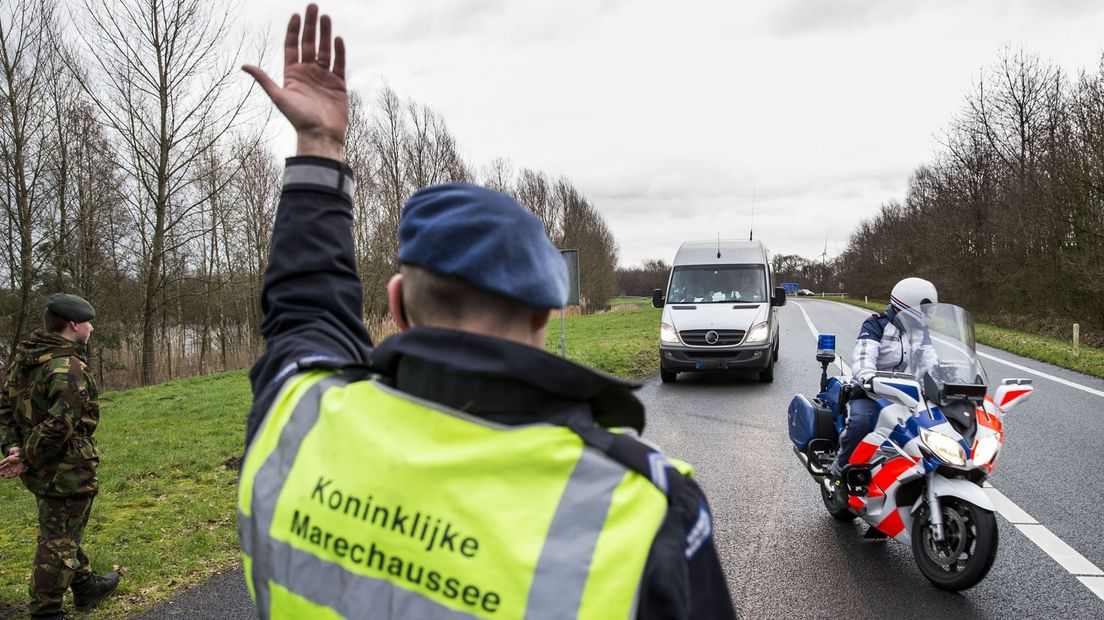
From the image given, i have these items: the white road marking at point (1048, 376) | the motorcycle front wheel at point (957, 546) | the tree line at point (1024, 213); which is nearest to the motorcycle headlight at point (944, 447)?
the motorcycle front wheel at point (957, 546)

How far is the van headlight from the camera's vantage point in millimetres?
12242

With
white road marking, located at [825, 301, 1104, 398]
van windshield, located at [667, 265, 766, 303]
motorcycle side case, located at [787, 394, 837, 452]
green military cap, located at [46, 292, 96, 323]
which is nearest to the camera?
green military cap, located at [46, 292, 96, 323]

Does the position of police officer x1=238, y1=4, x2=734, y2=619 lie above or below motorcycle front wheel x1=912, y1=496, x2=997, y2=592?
above

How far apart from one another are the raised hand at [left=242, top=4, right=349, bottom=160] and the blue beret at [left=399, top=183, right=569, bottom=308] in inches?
25.8

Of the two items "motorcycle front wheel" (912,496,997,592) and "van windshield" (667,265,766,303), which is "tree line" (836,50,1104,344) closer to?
"van windshield" (667,265,766,303)

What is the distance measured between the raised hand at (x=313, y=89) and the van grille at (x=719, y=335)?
36.0 ft

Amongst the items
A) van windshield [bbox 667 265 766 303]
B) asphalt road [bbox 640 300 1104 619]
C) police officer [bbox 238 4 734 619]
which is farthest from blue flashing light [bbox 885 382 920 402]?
van windshield [bbox 667 265 766 303]

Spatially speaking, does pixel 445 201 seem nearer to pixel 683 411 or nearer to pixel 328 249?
pixel 328 249

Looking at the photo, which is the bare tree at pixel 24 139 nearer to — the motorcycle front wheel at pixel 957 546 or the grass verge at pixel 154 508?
the grass verge at pixel 154 508

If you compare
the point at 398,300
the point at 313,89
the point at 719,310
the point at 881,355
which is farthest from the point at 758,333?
the point at 398,300

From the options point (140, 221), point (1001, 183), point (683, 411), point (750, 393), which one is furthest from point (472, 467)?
point (1001, 183)

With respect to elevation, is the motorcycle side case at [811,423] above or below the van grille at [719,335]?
below

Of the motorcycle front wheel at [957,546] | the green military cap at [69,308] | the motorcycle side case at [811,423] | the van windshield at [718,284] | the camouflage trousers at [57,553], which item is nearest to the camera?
the motorcycle front wheel at [957,546]

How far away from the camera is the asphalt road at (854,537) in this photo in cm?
394
